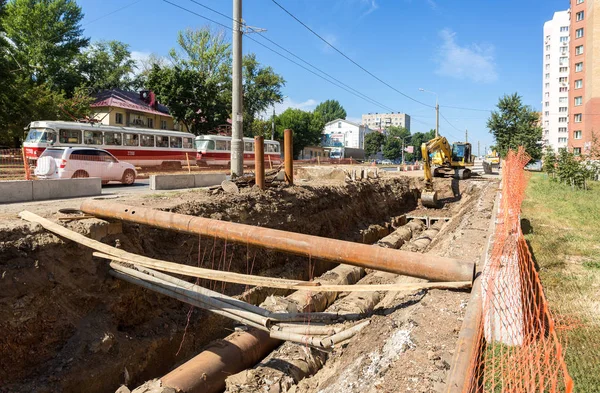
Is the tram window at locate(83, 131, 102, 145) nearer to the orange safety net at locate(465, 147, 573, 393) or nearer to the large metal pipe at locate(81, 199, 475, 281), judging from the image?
the large metal pipe at locate(81, 199, 475, 281)

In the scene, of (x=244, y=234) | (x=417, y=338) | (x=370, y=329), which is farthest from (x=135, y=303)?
→ (x=417, y=338)

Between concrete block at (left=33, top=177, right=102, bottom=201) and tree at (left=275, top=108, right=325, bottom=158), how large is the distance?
4611 cm

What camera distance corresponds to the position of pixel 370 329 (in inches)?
172

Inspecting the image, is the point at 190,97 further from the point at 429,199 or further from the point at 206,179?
the point at 429,199

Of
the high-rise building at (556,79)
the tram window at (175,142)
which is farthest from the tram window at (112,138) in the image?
the high-rise building at (556,79)

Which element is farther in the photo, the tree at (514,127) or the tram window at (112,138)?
the tree at (514,127)

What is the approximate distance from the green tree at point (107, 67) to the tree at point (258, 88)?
15.0 m

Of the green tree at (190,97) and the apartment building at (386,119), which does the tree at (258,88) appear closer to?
the green tree at (190,97)

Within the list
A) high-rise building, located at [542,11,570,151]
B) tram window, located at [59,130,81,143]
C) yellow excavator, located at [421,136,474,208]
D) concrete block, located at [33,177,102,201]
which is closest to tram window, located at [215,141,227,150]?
tram window, located at [59,130,81,143]

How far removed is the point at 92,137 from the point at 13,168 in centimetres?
633

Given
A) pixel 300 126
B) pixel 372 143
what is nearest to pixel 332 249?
pixel 300 126

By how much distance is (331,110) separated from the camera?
405ft

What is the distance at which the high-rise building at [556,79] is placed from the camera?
229 ft

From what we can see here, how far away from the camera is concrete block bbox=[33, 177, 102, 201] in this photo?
10359 millimetres
